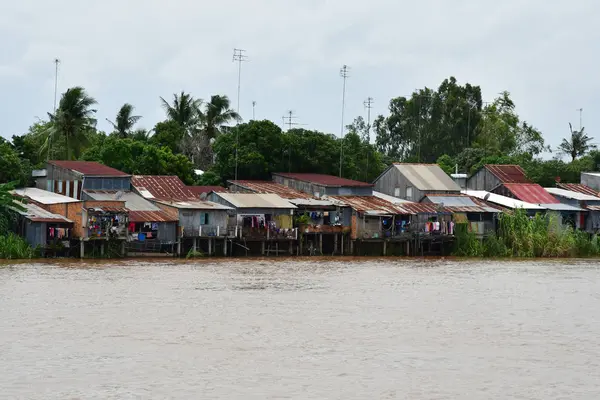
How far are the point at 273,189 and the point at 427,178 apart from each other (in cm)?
898

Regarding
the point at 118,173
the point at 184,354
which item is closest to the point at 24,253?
the point at 118,173

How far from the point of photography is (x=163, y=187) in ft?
169

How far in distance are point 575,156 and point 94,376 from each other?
6548 cm

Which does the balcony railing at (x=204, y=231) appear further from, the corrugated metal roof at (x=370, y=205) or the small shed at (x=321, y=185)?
the small shed at (x=321, y=185)

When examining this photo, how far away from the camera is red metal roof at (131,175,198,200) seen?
50406mm

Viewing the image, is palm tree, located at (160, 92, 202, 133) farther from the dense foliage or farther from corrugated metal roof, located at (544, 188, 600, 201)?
corrugated metal roof, located at (544, 188, 600, 201)

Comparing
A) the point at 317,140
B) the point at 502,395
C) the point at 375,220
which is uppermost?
the point at 317,140

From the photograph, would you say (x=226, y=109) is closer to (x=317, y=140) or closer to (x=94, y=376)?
(x=317, y=140)

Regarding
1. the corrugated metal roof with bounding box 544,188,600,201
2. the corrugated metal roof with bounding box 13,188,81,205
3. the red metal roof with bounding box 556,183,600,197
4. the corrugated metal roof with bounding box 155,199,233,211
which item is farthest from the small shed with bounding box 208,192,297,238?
the red metal roof with bounding box 556,183,600,197

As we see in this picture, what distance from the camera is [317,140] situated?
6128cm

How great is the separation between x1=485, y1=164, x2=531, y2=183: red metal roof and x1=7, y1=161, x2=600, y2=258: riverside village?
194mm

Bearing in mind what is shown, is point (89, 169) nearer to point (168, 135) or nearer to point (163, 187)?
point (163, 187)

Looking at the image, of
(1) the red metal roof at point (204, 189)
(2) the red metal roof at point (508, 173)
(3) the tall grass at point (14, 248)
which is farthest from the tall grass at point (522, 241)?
(3) the tall grass at point (14, 248)

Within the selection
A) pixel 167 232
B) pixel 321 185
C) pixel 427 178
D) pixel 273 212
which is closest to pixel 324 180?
pixel 321 185
